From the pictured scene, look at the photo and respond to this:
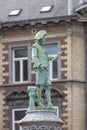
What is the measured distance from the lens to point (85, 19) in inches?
1410

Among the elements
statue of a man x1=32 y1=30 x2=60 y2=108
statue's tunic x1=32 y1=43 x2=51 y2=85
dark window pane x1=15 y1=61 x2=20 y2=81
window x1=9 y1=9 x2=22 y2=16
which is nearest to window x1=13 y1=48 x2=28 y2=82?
dark window pane x1=15 y1=61 x2=20 y2=81

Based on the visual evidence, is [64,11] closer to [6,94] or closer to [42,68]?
[6,94]

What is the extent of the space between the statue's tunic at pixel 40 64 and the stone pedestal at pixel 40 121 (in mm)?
904

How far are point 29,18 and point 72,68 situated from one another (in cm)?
365

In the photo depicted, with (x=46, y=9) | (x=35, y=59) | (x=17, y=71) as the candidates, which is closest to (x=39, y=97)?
(x=35, y=59)

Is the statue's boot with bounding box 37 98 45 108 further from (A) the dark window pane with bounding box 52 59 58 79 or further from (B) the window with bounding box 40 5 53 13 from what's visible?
(B) the window with bounding box 40 5 53 13

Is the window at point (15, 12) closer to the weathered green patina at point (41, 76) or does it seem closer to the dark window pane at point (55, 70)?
the dark window pane at point (55, 70)

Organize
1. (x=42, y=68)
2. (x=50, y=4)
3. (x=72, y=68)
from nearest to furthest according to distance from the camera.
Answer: (x=42, y=68) < (x=72, y=68) < (x=50, y=4)

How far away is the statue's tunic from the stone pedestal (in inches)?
35.6

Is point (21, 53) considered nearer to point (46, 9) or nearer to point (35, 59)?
point (46, 9)

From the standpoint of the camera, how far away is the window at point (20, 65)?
3697 centimetres

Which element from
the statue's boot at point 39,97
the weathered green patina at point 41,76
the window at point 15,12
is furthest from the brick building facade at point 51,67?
the statue's boot at point 39,97

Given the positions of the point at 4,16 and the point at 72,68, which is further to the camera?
the point at 4,16

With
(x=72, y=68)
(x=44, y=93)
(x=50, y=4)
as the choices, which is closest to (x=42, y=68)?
(x=44, y=93)
